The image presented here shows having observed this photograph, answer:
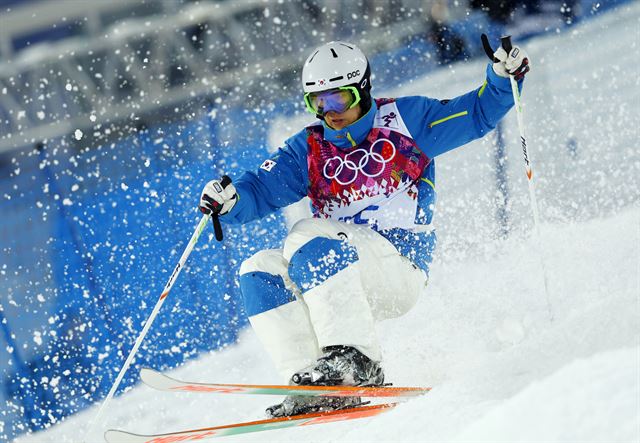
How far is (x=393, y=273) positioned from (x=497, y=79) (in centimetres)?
99

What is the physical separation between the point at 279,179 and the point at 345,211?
36 centimetres

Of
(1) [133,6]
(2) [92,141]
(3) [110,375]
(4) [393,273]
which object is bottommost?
(3) [110,375]

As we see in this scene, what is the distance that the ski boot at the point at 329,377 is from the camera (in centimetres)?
325

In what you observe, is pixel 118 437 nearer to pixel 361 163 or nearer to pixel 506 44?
pixel 361 163

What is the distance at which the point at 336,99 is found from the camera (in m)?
3.73

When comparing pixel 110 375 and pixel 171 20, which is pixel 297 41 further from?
pixel 110 375

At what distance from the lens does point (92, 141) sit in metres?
6.05

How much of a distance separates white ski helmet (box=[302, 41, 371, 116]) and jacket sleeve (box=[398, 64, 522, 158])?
275 mm

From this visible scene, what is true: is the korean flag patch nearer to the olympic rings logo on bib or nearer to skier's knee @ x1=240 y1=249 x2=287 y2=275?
the olympic rings logo on bib

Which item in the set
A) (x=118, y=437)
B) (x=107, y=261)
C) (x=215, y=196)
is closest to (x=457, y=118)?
(x=215, y=196)

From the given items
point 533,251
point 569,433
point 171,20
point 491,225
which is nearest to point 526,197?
point 491,225

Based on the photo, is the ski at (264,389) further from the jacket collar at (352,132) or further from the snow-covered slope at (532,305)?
the jacket collar at (352,132)

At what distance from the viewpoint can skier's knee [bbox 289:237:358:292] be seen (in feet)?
10.9

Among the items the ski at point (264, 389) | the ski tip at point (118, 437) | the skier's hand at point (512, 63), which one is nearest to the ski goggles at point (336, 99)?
the skier's hand at point (512, 63)
